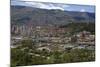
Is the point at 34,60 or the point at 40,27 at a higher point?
the point at 40,27

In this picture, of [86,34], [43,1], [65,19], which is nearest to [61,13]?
[65,19]

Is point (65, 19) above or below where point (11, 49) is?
above

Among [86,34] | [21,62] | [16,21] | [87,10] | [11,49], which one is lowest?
[21,62]

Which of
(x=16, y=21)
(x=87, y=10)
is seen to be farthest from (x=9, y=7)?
(x=87, y=10)

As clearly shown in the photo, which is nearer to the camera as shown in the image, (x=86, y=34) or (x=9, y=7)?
(x=9, y=7)

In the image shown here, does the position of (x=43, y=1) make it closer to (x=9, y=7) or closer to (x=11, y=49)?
(x=9, y=7)

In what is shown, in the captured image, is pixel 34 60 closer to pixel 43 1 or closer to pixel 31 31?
pixel 31 31
